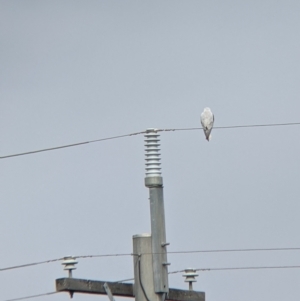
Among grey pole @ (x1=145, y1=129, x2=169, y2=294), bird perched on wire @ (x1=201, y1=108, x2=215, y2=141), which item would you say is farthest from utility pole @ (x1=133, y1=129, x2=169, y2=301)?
bird perched on wire @ (x1=201, y1=108, x2=215, y2=141)

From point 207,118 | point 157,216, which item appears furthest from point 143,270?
point 207,118

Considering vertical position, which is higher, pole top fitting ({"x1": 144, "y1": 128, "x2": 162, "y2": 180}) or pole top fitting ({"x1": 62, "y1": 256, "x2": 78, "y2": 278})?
pole top fitting ({"x1": 144, "y1": 128, "x2": 162, "y2": 180})

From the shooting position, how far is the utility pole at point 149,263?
14.8 meters

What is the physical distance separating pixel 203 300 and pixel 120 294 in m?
1.39

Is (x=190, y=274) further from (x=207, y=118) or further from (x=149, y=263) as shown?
(x=207, y=118)

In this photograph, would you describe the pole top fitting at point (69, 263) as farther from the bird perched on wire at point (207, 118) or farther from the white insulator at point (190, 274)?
the bird perched on wire at point (207, 118)

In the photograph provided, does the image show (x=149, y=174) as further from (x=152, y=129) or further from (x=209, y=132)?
(x=209, y=132)

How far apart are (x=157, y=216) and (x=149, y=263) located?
609 mm

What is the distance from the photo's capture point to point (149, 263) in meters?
14.8

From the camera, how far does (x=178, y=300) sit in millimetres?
15586

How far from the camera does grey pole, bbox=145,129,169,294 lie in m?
14.8

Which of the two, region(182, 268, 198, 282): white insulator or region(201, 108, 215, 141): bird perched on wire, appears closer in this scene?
region(182, 268, 198, 282): white insulator

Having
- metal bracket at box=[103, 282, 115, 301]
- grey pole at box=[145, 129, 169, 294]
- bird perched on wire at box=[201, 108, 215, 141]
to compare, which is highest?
bird perched on wire at box=[201, 108, 215, 141]

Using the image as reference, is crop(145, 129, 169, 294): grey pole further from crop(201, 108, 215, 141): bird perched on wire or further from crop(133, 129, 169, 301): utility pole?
crop(201, 108, 215, 141): bird perched on wire
